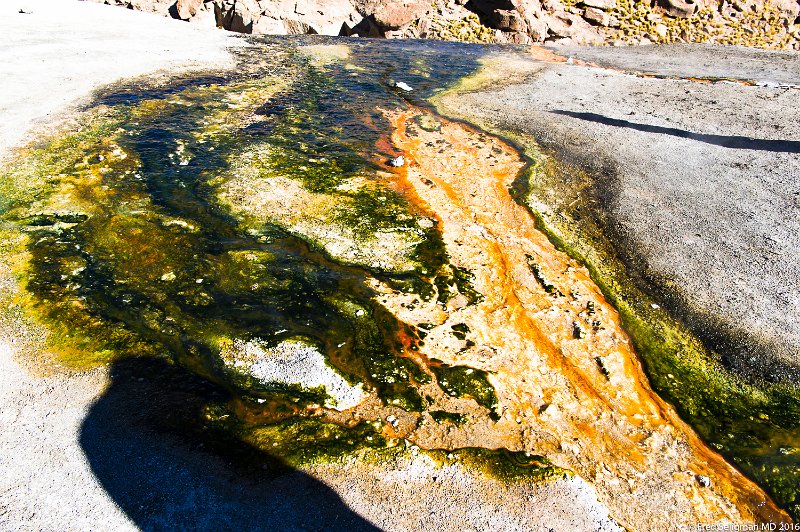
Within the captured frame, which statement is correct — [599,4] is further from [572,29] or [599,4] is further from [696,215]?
[696,215]

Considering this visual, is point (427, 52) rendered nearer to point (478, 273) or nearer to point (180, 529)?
point (478, 273)

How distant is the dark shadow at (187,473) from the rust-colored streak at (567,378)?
2.78 feet

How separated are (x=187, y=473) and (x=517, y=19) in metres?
18.6

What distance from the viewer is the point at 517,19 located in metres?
18.0

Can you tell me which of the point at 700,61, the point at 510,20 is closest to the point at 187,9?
the point at 510,20

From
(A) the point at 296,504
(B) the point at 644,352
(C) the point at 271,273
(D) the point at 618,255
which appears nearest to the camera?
(A) the point at 296,504

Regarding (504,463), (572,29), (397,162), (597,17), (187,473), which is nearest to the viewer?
(187,473)

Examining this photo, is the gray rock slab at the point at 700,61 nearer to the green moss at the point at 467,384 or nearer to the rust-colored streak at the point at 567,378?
the rust-colored streak at the point at 567,378

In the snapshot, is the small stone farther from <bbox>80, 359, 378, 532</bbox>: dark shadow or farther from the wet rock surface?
<bbox>80, 359, 378, 532</bbox>: dark shadow

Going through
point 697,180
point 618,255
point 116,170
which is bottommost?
point 116,170

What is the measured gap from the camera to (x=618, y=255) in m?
5.52

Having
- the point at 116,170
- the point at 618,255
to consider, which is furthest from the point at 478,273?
the point at 116,170

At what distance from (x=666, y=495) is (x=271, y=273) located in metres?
3.65

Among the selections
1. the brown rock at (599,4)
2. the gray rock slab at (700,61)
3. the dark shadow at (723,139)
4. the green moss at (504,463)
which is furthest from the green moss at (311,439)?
the brown rock at (599,4)
